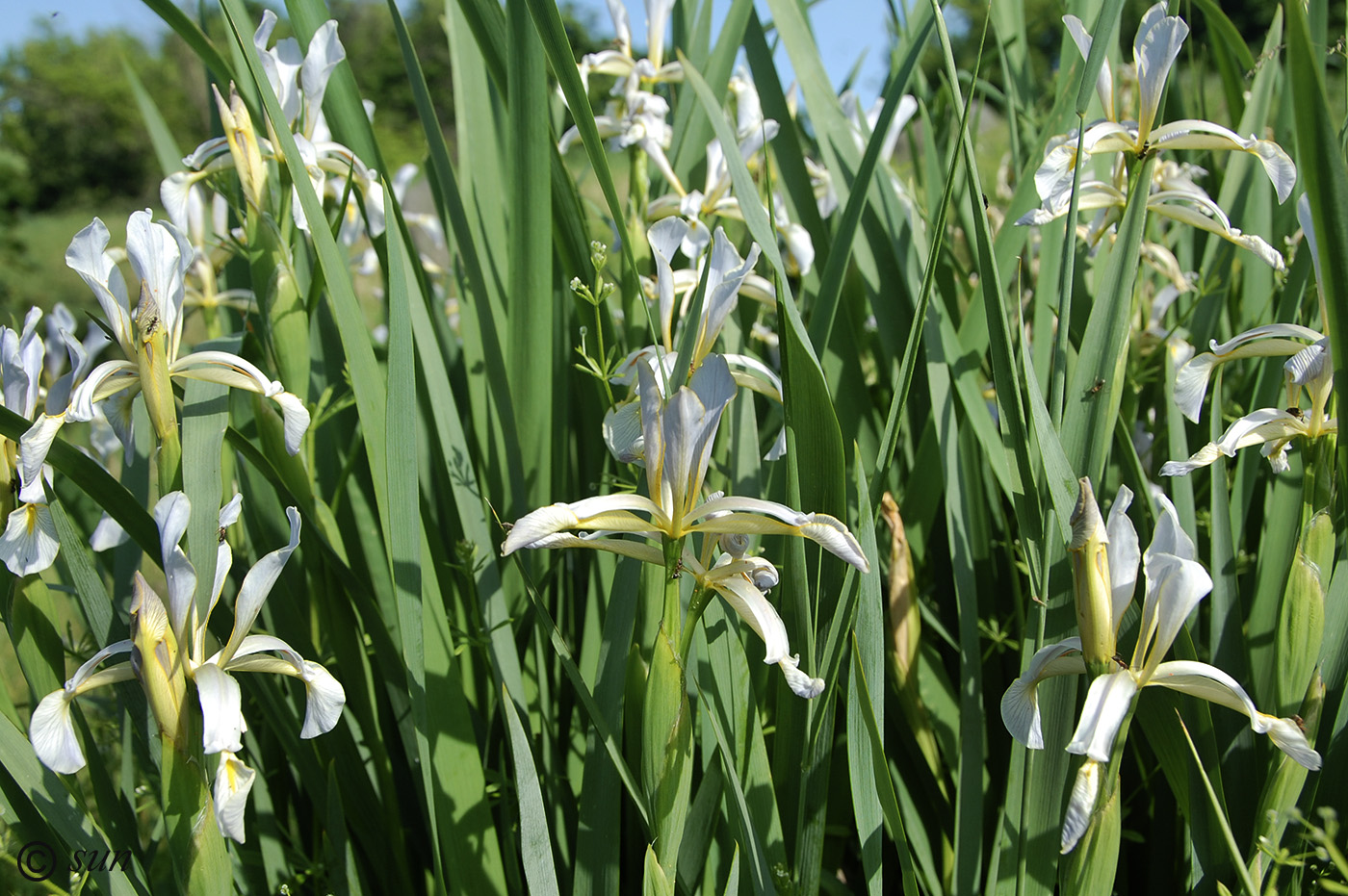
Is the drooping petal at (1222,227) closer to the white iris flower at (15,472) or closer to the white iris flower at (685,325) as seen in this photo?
the white iris flower at (685,325)

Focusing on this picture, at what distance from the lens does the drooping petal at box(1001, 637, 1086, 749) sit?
760 millimetres

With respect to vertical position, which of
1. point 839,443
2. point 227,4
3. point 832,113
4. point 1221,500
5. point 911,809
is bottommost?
point 911,809

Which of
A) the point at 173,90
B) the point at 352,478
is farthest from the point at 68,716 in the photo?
the point at 173,90

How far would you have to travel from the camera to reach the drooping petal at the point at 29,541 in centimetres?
84

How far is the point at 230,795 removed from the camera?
74cm

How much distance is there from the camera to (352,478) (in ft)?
4.22

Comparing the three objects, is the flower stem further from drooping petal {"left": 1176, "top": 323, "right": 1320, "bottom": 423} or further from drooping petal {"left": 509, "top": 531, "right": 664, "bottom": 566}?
drooping petal {"left": 1176, "top": 323, "right": 1320, "bottom": 423}

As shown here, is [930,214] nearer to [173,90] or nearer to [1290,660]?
[1290,660]

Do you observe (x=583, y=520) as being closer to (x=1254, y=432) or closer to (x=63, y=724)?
(x=63, y=724)

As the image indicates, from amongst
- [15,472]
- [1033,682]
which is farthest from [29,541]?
[1033,682]

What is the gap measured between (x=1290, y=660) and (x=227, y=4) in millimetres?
1263

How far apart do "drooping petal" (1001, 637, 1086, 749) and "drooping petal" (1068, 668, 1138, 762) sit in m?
0.05

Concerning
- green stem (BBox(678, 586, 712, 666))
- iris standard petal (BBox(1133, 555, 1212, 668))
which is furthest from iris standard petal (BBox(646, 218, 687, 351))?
iris standard petal (BBox(1133, 555, 1212, 668))

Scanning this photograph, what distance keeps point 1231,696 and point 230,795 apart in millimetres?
845
